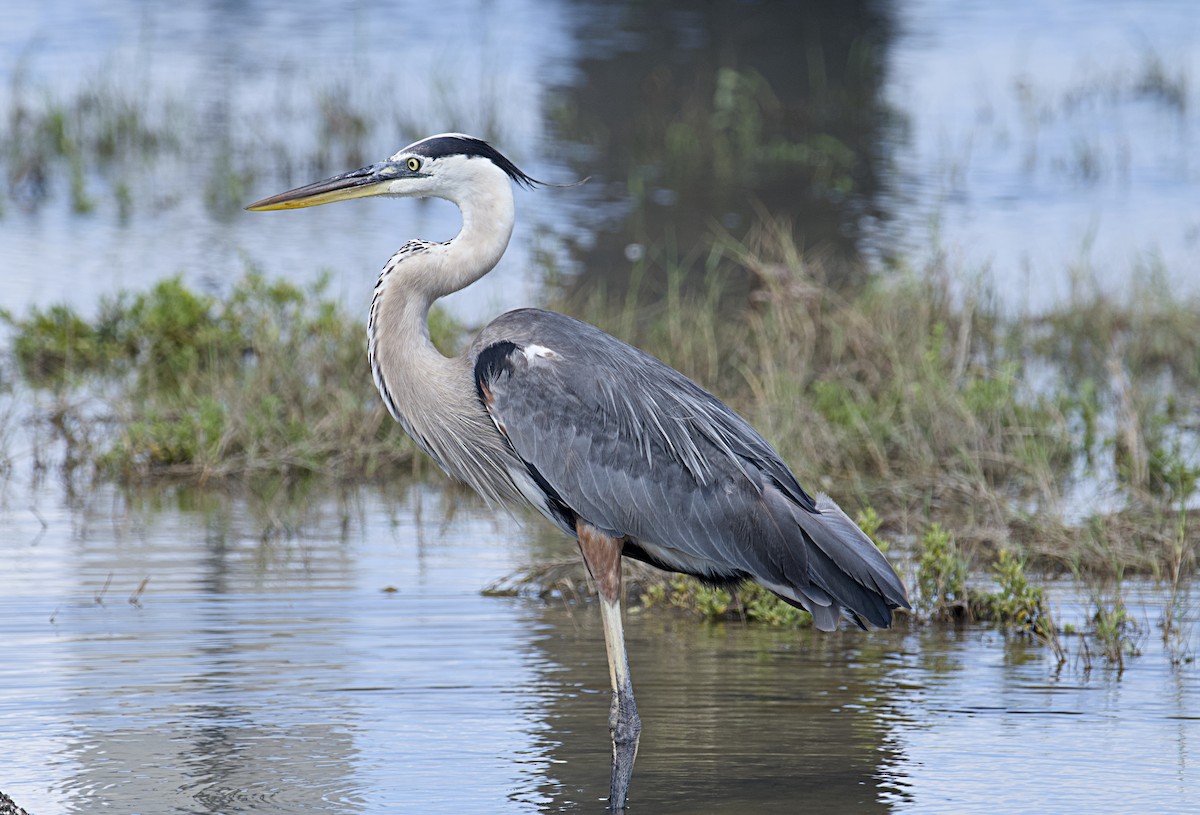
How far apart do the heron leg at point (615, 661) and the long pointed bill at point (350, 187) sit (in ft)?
3.88

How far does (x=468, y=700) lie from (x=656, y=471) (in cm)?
110

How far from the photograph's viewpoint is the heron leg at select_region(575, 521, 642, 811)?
194 inches

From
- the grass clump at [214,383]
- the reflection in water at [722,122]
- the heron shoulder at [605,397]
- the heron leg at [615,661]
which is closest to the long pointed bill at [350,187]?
the heron shoulder at [605,397]

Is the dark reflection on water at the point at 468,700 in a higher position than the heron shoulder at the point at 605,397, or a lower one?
lower

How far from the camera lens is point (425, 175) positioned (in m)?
5.32

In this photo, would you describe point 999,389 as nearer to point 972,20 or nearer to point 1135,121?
point 1135,121

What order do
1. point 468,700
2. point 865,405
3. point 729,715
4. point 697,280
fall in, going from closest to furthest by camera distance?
1. point 729,715
2. point 468,700
3. point 865,405
4. point 697,280

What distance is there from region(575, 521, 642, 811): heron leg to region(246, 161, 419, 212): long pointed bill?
1.18 m

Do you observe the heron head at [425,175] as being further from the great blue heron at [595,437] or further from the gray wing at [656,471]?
the gray wing at [656,471]

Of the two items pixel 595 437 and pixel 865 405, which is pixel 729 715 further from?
pixel 865 405

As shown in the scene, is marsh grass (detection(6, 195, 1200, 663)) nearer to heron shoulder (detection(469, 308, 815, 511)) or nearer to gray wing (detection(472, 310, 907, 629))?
gray wing (detection(472, 310, 907, 629))

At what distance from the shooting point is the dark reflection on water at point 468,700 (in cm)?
497

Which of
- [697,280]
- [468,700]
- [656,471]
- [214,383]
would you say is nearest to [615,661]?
[656,471]

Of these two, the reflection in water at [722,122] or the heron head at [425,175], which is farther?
the reflection in water at [722,122]
